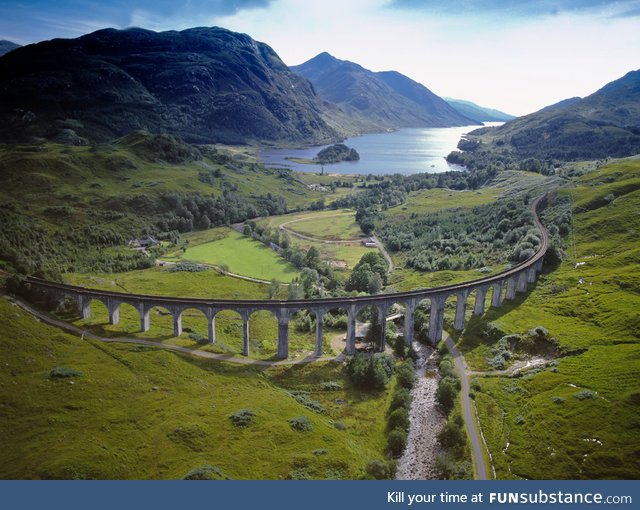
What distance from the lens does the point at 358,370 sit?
243 ft

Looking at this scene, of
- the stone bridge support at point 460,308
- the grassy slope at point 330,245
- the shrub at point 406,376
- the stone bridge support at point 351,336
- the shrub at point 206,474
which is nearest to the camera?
the shrub at point 206,474

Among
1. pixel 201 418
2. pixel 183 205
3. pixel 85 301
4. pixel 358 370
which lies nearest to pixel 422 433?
pixel 358 370

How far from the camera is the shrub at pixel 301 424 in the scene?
6028 cm

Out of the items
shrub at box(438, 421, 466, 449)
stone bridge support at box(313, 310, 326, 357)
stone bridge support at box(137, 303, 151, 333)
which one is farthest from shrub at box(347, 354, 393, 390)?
stone bridge support at box(137, 303, 151, 333)

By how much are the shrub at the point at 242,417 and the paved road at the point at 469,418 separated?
28.6 meters

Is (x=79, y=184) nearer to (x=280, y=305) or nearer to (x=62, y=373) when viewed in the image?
(x=62, y=373)

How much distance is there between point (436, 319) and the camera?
8775 cm

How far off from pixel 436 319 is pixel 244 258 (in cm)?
6872

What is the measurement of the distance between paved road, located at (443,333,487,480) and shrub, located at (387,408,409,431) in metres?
8.34

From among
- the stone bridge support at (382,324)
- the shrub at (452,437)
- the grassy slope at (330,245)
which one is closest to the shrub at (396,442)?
the shrub at (452,437)

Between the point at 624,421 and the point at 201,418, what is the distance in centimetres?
5386

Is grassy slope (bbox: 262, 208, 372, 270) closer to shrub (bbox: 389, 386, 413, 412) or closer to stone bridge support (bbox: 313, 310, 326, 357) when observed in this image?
stone bridge support (bbox: 313, 310, 326, 357)

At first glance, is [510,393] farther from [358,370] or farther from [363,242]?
[363,242]

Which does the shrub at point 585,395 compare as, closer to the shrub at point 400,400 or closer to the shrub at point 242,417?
the shrub at point 400,400
